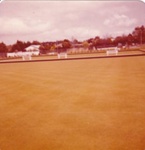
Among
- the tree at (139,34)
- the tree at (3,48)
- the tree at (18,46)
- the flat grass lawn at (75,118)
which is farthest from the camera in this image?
the tree at (18,46)

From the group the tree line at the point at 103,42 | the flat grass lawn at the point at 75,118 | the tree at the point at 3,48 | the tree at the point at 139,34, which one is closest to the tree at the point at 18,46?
the tree line at the point at 103,42

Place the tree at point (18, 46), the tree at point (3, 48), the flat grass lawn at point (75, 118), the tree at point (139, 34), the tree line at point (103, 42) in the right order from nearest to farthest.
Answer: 1. the flat grass lawn at point (75, 118)
2. the tree at point (139, 34)
3. the tree line at point (103, 42)
4. the tree at point (3, 48)
5. the tree at point (18, 46)

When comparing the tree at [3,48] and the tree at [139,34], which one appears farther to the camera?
the tree at [3,48]

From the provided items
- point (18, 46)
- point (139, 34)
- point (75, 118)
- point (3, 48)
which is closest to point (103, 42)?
point (139, 34)

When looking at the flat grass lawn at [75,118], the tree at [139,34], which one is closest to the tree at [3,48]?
the tree at [139,34]

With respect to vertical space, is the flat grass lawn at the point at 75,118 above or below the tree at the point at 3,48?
below

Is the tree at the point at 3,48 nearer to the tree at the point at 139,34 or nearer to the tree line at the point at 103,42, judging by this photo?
the tree line at the point at 103,42

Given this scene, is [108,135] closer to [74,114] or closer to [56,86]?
[74,114]

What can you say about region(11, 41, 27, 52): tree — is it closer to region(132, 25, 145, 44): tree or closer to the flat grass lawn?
region(132, 25, 145, 44): tree

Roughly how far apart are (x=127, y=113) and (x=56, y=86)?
4.56m

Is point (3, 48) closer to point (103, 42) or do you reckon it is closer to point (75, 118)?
point (103, 42)

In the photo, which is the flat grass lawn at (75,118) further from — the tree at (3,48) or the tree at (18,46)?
the tree at (18,46)

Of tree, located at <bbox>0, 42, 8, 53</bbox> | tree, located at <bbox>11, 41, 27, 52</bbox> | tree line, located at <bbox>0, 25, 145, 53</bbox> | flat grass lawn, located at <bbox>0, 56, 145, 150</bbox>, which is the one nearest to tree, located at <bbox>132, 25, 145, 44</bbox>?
tree line, located at <bbox>0, 25, 145, 53</bbox>

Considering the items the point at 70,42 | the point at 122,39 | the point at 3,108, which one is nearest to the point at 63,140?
the point at 3,108
